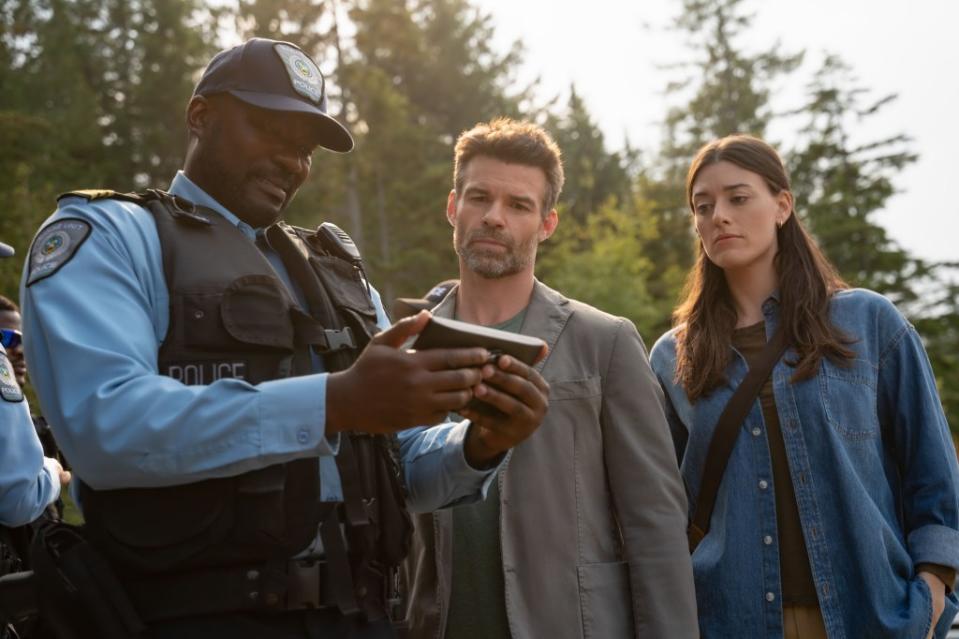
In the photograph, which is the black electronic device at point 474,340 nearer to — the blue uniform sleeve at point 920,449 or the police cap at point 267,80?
the police cap at point 267,80

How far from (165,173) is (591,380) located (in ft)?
99.7

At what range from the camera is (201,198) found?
2775mm

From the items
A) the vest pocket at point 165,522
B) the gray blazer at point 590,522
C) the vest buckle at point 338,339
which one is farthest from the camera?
the gray blazer at point 590,522

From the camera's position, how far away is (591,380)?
3832mm

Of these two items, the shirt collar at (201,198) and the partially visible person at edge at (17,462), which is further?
the partially visible person at edge at (17,462)

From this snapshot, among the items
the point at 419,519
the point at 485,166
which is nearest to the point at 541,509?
the point at 419,519

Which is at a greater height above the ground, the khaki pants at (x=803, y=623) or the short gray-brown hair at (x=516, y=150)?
the short gray-brown hair at (x=516, y=150)

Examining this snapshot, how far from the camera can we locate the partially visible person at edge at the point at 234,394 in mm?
2174

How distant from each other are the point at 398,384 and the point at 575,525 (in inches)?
66.9

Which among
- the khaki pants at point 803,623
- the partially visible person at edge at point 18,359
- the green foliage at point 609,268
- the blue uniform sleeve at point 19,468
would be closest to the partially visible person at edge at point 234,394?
the khaki pants at point 803,623

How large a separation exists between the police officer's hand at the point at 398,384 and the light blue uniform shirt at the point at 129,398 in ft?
0.18

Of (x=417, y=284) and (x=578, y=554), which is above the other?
(x=417, y=284)

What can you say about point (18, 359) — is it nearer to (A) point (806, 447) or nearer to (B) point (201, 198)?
(B) point (201, 198)

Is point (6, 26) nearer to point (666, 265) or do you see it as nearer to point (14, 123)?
point (14, 123)
